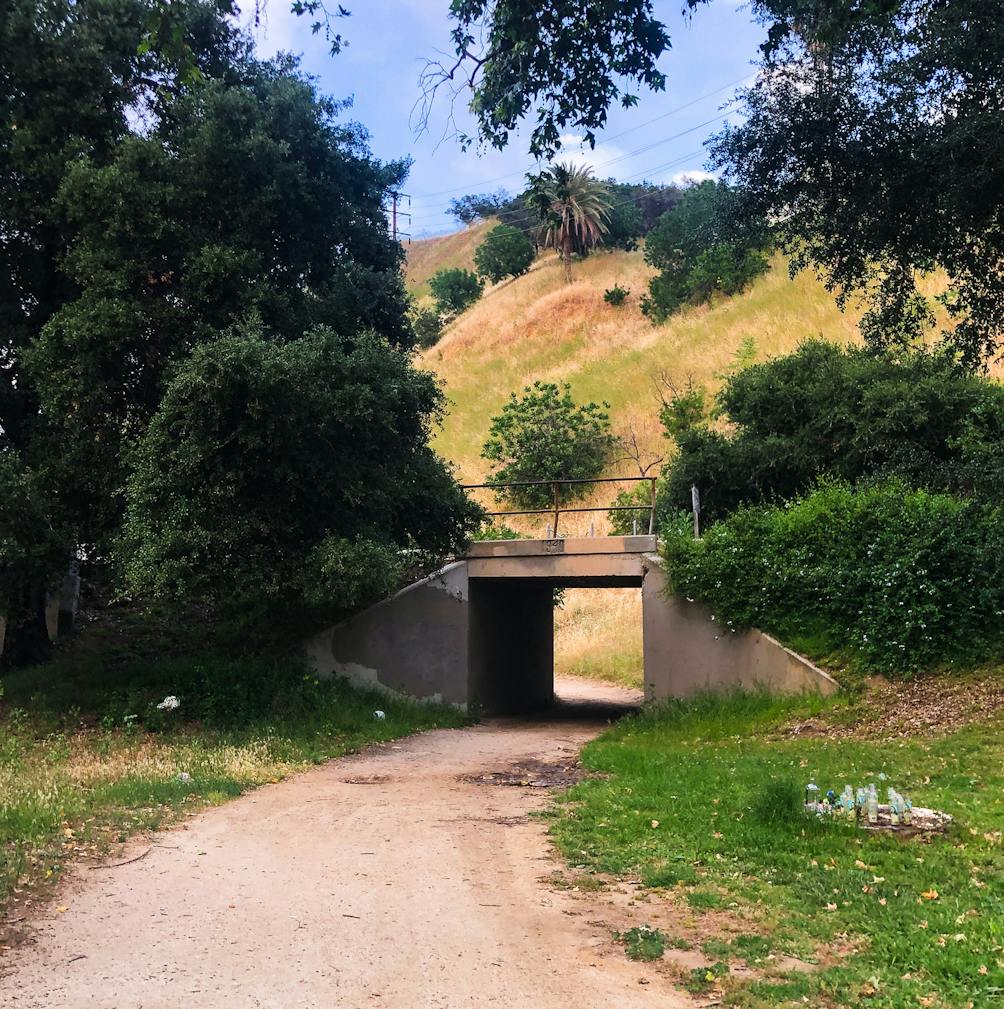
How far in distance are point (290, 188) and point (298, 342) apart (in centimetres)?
357

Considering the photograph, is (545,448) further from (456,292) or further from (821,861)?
(456,292)

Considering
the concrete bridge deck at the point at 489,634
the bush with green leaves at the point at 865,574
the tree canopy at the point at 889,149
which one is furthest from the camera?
the concrete bridge deck at the point at 489,634

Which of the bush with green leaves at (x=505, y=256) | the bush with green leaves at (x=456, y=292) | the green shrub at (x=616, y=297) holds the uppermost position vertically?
the bush with green leaves at (x=505, y=256)

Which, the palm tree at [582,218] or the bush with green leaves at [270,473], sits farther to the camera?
the palm tree at [582,218]

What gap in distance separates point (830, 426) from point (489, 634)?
9.59 m

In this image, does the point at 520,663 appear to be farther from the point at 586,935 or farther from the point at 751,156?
the point at 586,935

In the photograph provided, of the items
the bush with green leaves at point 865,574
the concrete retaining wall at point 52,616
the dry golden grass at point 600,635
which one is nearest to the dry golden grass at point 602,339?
the dry golden grass at point 600,635

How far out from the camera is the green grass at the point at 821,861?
195 inches

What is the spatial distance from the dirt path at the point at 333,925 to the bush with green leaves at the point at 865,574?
8119mm

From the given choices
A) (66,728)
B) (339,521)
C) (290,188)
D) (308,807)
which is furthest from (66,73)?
(308,807)

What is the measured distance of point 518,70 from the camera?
8539 mm

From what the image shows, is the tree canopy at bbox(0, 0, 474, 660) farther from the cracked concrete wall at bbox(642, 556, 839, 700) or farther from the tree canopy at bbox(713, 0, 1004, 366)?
the tree canopy at bbox(713, 0, 1004, 366)

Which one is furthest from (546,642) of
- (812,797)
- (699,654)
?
(812,797)

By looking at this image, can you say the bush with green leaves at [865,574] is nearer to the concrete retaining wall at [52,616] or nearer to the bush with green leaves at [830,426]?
the bush with green leaves at [830,426]
